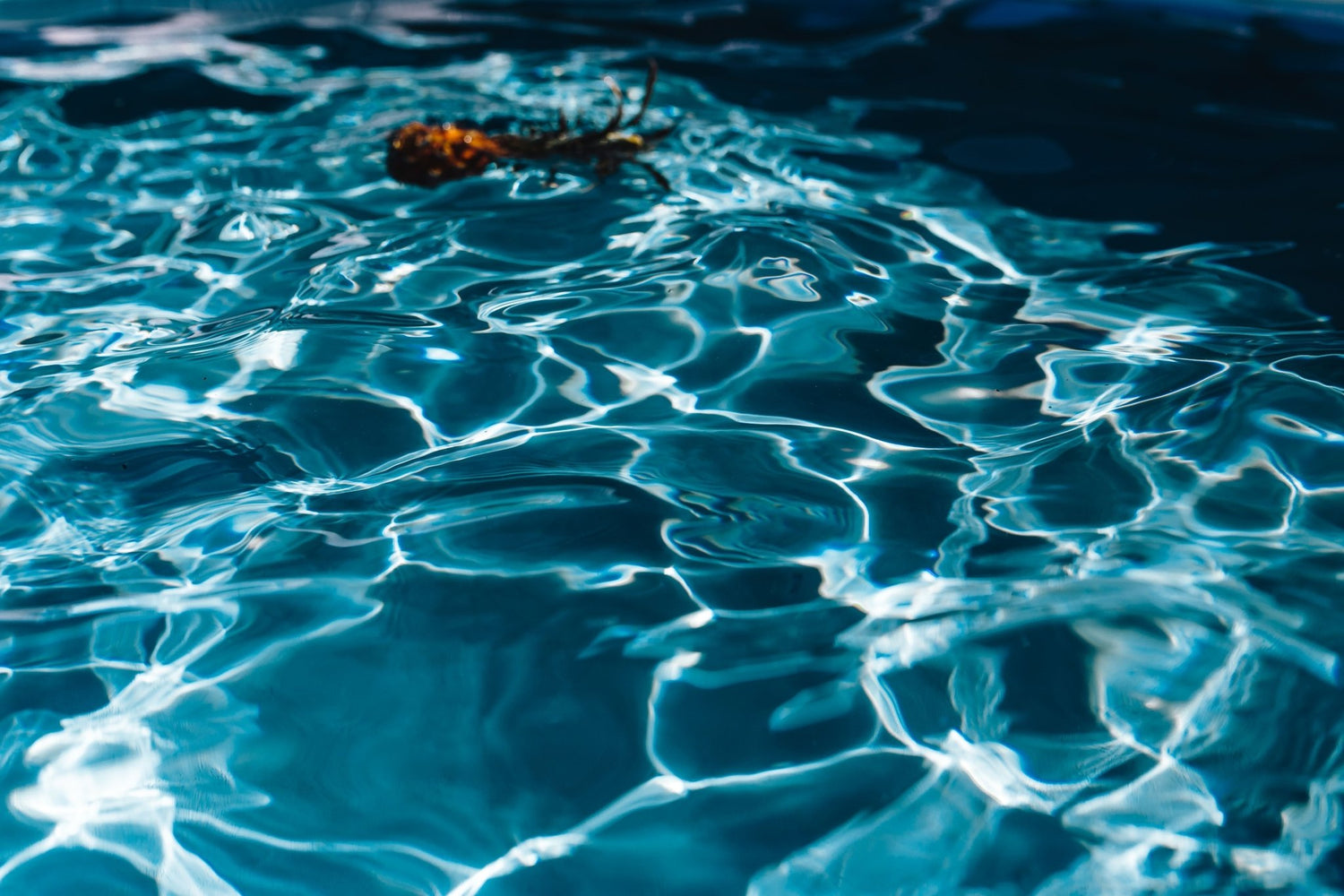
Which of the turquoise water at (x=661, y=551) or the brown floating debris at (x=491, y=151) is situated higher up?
the brown floating debris at (x=491, y=151)

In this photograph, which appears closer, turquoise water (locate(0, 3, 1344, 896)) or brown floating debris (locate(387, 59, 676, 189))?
turquoise water (locate(0, 3, 1344, 896))

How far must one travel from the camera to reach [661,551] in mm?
1626

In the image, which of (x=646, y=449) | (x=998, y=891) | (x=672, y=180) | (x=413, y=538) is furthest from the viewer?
(x=672, y=180)

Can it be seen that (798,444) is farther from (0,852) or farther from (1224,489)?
(0,852)

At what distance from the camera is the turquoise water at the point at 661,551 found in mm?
1285

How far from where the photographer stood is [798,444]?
72.1 inches

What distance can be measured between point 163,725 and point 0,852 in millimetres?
215

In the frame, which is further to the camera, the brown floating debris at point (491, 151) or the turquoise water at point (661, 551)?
the brown floating debris at point (491, 151)

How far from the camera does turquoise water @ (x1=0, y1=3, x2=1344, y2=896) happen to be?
1.29m

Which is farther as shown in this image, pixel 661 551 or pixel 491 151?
pixel 491 151

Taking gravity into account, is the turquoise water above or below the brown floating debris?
below

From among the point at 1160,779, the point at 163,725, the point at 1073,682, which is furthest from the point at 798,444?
the point at 163,725

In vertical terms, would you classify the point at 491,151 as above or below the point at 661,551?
above

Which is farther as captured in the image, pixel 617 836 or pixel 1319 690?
pixel 1319 690
